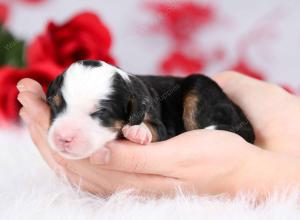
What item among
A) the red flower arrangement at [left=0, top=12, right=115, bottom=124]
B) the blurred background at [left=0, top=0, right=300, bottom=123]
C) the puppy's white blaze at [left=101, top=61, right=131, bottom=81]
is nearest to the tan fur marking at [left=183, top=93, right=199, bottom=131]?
the puppy's white blaze at [left=101, top=61, right=131, bottom=81]

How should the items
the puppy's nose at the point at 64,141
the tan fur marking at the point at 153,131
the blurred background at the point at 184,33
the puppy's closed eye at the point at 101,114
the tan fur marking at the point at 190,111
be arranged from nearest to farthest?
the puppy's nose at the point at 64,141
the puppy's closed eye at the point at 101,114
the tan fur marking at the point at 153,131
the tan fur marking at the point at 190,111
the blurred background at the point at 184,33

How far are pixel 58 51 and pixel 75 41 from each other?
136mm

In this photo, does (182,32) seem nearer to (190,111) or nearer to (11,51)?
(11,51)

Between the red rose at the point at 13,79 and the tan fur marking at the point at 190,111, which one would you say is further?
the red rose at the point at 13,79

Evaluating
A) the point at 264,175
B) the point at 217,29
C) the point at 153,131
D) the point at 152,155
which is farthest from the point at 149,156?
the point at 217,29

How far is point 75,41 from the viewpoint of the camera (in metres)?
3.07

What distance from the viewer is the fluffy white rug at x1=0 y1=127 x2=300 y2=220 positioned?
161cm

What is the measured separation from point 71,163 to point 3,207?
27 centimetres

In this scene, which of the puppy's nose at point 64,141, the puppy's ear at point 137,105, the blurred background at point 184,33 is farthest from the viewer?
the blurred background at point 184,33

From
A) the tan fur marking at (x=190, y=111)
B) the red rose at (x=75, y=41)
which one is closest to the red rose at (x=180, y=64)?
the red rose at (x=75, y=41)

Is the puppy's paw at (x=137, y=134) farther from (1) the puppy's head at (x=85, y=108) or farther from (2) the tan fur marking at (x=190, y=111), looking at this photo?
(2) the tan fur marking at (x=190, y=111)

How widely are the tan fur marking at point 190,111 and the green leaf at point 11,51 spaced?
60.1 inches

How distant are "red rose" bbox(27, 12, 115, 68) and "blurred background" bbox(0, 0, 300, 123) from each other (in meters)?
0.23

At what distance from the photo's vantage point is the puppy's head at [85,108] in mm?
1551
